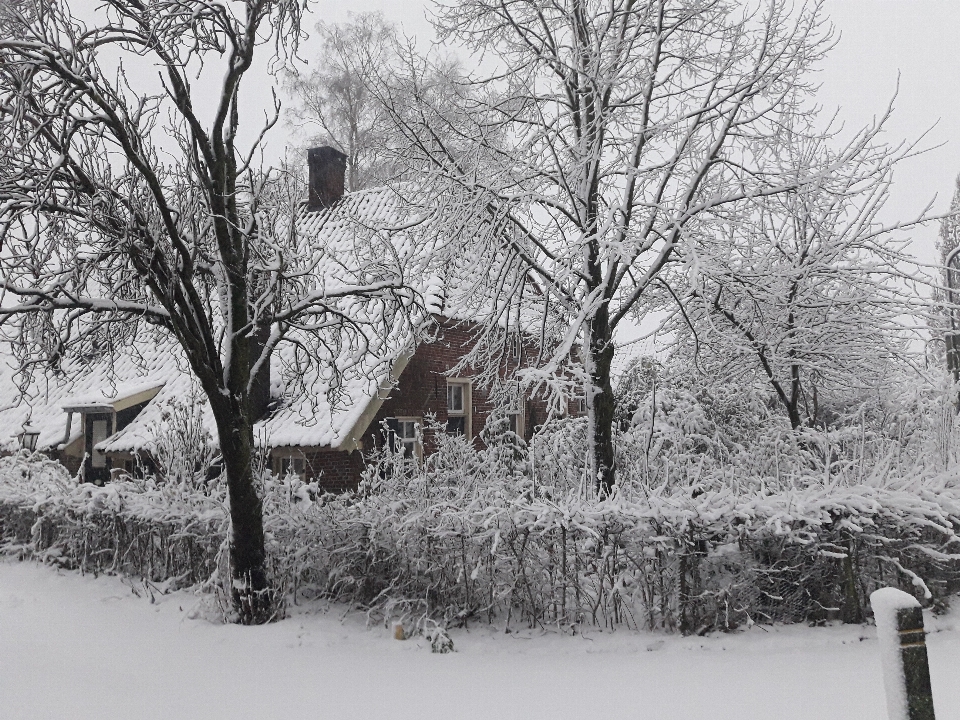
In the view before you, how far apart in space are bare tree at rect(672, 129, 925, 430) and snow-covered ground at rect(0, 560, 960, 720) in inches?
119

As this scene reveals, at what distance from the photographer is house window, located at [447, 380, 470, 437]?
15.4 meters

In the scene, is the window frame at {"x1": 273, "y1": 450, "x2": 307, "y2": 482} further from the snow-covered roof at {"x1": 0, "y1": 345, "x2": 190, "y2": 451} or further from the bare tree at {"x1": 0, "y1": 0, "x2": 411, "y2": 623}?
the bare tree at {"x1": 0, "y1": 0, "x2": 411, "y2": 623}

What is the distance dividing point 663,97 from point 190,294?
569 centimetres

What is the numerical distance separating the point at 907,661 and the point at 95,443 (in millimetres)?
15998

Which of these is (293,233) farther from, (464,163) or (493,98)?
(493,98)

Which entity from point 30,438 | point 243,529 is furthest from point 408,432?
point 30,438

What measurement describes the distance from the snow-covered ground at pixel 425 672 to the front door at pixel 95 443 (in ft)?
27.4

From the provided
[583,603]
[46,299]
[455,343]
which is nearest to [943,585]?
[583,603]

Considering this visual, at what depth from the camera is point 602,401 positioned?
851cm

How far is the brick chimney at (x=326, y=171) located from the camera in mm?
17891

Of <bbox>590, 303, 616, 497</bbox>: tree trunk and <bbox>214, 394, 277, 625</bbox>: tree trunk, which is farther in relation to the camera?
<bbox>590, 303, 616, 497</bbox>: tree trunk

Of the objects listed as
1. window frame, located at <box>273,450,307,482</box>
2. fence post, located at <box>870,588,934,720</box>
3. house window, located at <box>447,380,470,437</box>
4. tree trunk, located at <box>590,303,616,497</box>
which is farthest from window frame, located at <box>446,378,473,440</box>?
fence post, located at <box>870,588,934,720</box>

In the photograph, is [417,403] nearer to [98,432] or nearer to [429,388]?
[429,388]

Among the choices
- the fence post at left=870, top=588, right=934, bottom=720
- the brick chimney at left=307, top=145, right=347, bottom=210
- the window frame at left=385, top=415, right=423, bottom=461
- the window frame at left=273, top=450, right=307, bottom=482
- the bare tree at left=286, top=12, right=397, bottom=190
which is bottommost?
the fence post at left=870, top=588, right=934, bottom=720
